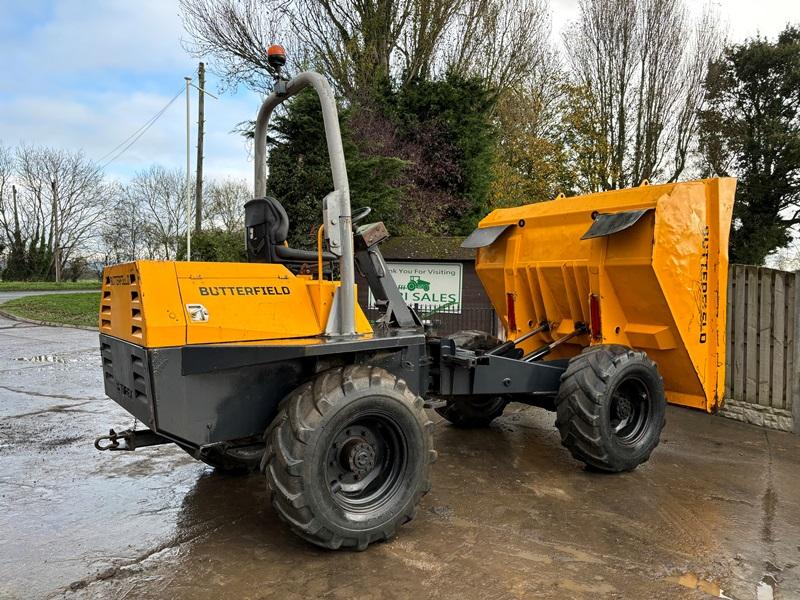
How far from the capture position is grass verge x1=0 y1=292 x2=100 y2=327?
57.6 ft

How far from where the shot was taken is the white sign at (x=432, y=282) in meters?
10.8

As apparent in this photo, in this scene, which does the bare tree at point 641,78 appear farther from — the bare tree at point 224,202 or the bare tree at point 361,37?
the bare tree at point 224,202

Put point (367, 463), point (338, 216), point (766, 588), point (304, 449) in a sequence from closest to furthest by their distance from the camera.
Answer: point (766, 588) < point (304, 449) < point (338, 216) < point (367, 463)

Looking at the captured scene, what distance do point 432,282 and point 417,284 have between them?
264 mm

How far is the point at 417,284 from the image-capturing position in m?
10.8

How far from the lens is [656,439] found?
5117mm

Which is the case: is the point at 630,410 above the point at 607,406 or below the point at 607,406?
below

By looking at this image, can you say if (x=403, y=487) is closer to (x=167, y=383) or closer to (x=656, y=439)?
(x=167, y=383)

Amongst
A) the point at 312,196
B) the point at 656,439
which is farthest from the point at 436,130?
the point at 656,439

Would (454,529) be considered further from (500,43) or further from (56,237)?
(56,237)

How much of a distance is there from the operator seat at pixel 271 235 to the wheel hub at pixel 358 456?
115cm

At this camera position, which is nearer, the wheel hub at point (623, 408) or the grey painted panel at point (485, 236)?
the wheel hub at point (623, 408)

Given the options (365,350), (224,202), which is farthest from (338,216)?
(224,202)

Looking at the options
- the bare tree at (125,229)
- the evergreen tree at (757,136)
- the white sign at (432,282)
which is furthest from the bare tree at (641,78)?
the bare tree at (125,229)
